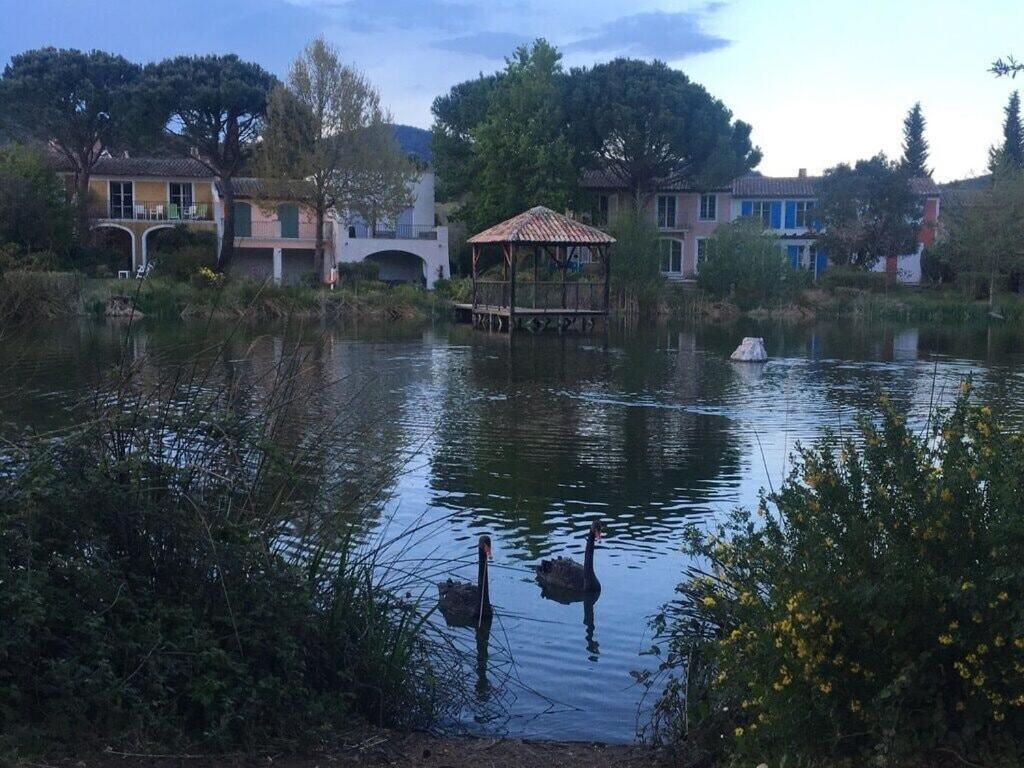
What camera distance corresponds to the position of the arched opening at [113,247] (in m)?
53.2

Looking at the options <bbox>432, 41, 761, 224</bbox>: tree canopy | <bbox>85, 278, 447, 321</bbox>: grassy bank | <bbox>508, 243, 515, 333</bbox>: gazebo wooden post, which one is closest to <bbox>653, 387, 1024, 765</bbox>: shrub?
<bbox>85, 278, 447, 321</bbox>: grassy bank

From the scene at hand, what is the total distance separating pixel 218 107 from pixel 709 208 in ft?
95.7

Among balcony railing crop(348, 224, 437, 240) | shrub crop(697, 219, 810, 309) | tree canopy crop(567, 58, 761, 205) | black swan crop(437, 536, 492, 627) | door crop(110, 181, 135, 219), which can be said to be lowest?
black swan crop(437, 536, 492, 627)

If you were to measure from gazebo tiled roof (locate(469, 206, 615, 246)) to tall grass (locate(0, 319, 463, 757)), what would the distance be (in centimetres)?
3511

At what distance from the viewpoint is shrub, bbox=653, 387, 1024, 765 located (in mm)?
4707

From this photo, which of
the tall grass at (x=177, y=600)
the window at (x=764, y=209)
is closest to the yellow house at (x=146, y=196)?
the window at (x=764, y=209)

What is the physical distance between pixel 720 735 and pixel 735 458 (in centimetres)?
1086

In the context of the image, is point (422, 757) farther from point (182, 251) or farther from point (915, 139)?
point (915, 139)

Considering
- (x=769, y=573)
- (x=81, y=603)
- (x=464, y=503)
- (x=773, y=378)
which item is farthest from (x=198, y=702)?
(x=773, y=378)

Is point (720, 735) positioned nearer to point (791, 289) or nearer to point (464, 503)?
point (464, 503)

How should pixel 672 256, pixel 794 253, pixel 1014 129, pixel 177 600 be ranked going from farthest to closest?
pixel 1014 129, pixel 672 256, pixel 794 253, pixel 177 600

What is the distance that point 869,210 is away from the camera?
59.9 metres

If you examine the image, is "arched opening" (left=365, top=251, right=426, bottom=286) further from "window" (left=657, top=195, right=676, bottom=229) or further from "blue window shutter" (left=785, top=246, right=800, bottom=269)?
"blue window shutter" (left=785, top=246, right=800, bottom=269)

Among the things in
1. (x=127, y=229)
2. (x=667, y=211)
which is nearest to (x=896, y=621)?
(x=127, y=229)
